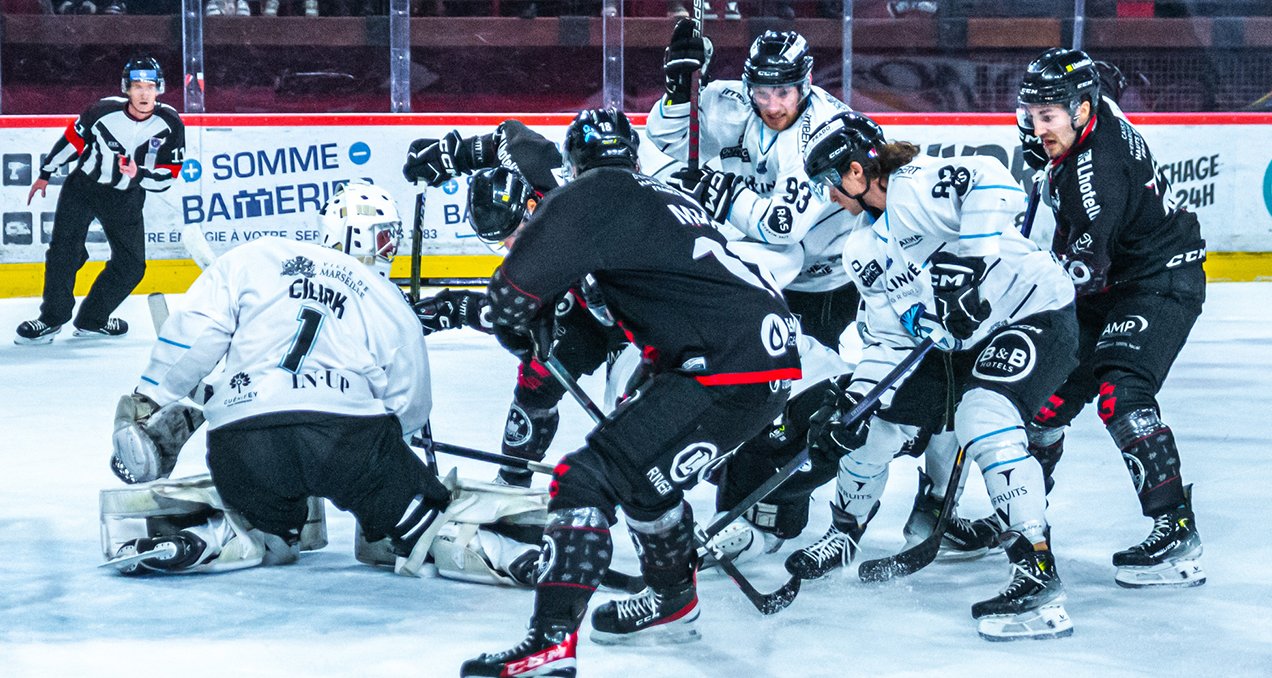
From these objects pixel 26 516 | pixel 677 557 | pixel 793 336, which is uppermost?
pixel 793 336

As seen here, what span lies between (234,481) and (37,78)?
565cm

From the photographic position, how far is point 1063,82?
353 cm

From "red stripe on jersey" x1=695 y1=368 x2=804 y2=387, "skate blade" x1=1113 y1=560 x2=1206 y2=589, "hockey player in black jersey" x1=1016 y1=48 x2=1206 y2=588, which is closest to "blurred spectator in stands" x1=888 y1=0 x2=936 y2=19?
"hockey player in black jersey" x1=1016 y1=48 x2=1206 y2=588

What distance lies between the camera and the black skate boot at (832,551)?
3.49 meters

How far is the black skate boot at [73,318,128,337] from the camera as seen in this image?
7004 mm

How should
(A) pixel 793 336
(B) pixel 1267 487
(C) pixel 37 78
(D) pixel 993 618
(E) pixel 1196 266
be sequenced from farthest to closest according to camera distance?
1. (C) pixel 37 78
2. (B) pixel 1267 487
3. (E) pixel 1196 266
4. (D) pixel 993 618
5. (A) pixel 793 336

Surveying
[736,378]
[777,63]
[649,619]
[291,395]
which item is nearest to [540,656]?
[649,619]

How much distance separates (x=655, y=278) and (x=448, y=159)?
164 centimetres

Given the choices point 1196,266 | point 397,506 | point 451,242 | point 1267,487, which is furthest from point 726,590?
point 451,242

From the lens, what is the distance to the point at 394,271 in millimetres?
8484

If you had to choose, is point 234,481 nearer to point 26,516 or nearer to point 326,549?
point 326,549

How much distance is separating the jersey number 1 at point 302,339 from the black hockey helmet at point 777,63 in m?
1.56

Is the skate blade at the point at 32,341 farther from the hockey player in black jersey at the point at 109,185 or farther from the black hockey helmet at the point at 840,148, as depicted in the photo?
the black hockey helmet at the point at 840,148

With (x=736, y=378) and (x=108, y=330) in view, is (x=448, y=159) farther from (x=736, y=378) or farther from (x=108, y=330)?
(x=108, y=330)
